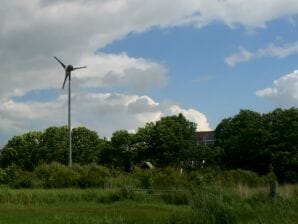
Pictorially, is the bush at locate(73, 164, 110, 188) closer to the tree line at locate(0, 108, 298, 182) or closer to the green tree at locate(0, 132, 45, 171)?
the tree line at locate(0, 108, 298, 182)

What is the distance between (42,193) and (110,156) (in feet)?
197

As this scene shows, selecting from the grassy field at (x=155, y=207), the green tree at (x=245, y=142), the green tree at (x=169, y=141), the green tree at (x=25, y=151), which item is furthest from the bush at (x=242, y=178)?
the green tree at (x=25, y=151)

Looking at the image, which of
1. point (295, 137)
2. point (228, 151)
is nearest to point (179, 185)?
point (295, 137)

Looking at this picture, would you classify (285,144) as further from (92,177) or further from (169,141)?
(92,177)

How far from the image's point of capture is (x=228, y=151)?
88688 millimetres

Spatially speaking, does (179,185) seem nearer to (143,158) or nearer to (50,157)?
(143,158)

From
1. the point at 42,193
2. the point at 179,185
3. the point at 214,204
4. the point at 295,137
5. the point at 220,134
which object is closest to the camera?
the point at 214,204

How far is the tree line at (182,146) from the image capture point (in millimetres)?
80625

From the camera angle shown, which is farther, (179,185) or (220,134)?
(220,134)

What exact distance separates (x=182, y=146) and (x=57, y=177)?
146 feet

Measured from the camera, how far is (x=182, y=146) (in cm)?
9338

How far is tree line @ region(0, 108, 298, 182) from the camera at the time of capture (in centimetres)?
8062

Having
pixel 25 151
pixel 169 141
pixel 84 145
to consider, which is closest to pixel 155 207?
pixel 169 141

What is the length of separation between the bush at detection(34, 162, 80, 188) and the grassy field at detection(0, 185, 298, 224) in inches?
486
